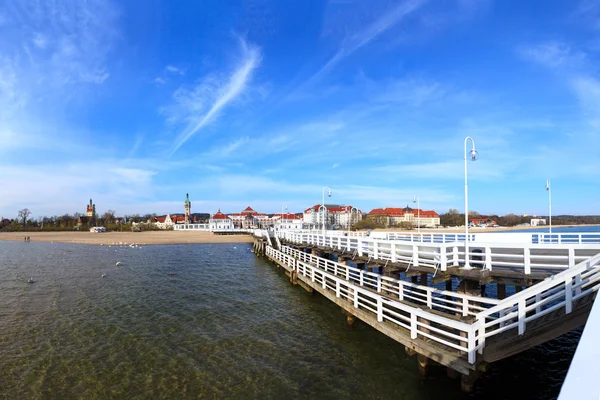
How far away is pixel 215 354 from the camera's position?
1110 centimetres

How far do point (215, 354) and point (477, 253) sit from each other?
9017mm

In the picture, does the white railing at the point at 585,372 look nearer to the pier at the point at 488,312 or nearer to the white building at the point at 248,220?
the pier at the point at 488,312

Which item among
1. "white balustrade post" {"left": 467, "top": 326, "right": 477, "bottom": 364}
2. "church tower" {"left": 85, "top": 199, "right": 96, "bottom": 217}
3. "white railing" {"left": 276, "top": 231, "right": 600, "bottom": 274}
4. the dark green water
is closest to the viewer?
"white balustrade post" {"left": 467, "top": 326, "right": 477, "bottom": 364}

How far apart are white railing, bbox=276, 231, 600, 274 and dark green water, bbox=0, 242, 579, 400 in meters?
2.68

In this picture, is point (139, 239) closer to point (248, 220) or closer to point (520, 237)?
point (248, 220)

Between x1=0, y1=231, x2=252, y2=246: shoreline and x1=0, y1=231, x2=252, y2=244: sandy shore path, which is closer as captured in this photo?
x1=0, y1=231, x2=252, y2=246: shoreline

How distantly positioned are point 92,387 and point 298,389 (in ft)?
17.1

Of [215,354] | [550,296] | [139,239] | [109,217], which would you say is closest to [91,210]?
[109,217]

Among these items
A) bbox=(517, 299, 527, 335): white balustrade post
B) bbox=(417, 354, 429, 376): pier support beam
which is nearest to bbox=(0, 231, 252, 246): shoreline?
bbox=(417, 354, 429, 376): pier support beam

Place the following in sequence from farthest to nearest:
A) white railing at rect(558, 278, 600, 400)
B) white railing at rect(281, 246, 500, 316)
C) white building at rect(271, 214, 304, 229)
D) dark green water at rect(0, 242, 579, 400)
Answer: white building at rect(271, 214, 304, 229), white railing at rect(281, 246, 500, 316), dark green water at rect(0, 242, 579, 400), white railing at rect(558, 278, 600, 400)

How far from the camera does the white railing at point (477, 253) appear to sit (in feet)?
33.5

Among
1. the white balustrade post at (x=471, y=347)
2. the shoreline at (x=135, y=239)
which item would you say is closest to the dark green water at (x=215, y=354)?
the white balustrade post at (x=471, y=347)

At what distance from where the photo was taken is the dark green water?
349 inches

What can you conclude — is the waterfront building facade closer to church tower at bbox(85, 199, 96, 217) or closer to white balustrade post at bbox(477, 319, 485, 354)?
church tower at bbox(85, 199, 96, 217)
